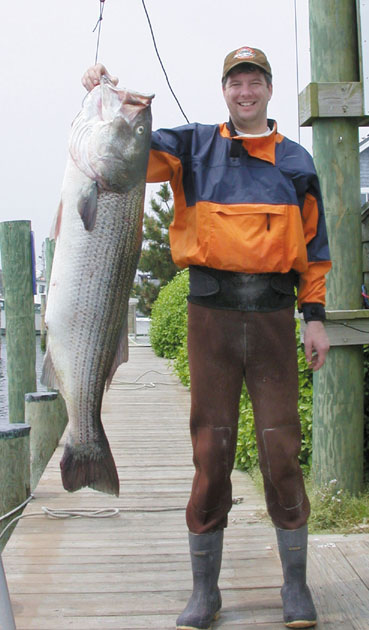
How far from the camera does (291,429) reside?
2959mm

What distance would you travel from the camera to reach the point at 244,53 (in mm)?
2936

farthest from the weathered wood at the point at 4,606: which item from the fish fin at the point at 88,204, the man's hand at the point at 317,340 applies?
the man's hand at the point at 317,340

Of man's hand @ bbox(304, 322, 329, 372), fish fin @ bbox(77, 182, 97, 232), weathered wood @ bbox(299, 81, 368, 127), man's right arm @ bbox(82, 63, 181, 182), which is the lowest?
man's hand @ bbox(304, 322, 329, 372)

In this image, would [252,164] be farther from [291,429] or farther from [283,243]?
[291,429]

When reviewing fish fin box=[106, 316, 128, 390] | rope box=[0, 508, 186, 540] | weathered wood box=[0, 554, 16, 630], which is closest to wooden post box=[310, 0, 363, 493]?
rope box=[0, 508, 186, 540]

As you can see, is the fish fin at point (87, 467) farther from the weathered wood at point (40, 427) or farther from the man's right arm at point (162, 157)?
the weathered wood at point (40, 427)

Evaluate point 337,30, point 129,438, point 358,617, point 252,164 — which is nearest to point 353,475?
point 358,617

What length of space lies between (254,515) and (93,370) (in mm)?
2315

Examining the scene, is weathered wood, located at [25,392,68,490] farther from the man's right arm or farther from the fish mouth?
the fish mouth

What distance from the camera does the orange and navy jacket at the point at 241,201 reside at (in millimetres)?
2850

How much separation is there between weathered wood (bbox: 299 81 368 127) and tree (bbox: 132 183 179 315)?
73.2 ft

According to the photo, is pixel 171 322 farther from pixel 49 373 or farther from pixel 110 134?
pixel 110 134

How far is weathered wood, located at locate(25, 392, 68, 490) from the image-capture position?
6082 millimetres

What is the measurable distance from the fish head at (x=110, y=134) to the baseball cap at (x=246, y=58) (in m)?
0.53
